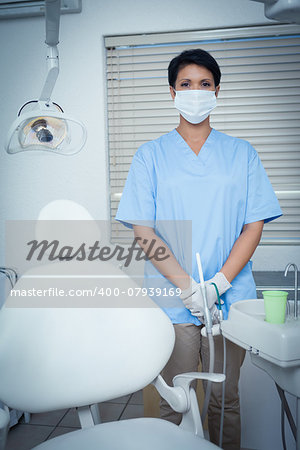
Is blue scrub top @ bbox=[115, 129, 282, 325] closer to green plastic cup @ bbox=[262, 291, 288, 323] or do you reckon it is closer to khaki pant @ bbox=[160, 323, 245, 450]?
khaki pant @ bbox=[160, 323, 245, 450]

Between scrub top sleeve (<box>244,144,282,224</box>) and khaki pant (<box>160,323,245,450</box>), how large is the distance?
420mm

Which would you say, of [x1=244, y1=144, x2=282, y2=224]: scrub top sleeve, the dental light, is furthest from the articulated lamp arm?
[x1=244, y1=144, x2=282, y2=224]: scrub top sleeve

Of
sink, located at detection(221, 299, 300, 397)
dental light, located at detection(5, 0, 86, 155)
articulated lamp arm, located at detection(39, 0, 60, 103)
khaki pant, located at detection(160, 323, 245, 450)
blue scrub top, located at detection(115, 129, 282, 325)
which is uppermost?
articulated lamp arm, located at detection(39, 0, 60, 103)

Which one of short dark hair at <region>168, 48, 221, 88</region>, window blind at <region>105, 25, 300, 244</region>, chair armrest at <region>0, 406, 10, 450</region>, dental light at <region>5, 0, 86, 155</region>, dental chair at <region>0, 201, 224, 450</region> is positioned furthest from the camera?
window blind at <region>105, 25, 300, 244</region>

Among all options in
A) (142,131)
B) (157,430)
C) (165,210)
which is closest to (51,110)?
(165,210)

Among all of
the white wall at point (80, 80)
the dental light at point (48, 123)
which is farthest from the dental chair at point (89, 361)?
the white wall at point (80, 80)

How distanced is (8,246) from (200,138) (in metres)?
1.52

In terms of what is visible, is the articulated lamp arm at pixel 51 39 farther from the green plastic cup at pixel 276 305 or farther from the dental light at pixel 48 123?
the green plastic cup at pixel 276 305

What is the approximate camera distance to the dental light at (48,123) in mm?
1156

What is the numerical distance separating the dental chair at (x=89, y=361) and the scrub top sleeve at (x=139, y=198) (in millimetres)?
272

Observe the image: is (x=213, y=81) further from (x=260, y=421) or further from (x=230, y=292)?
(x=260, y=421)

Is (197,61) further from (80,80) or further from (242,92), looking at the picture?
(80,80)

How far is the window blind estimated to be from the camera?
2174 mm

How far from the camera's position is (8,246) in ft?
8.13
